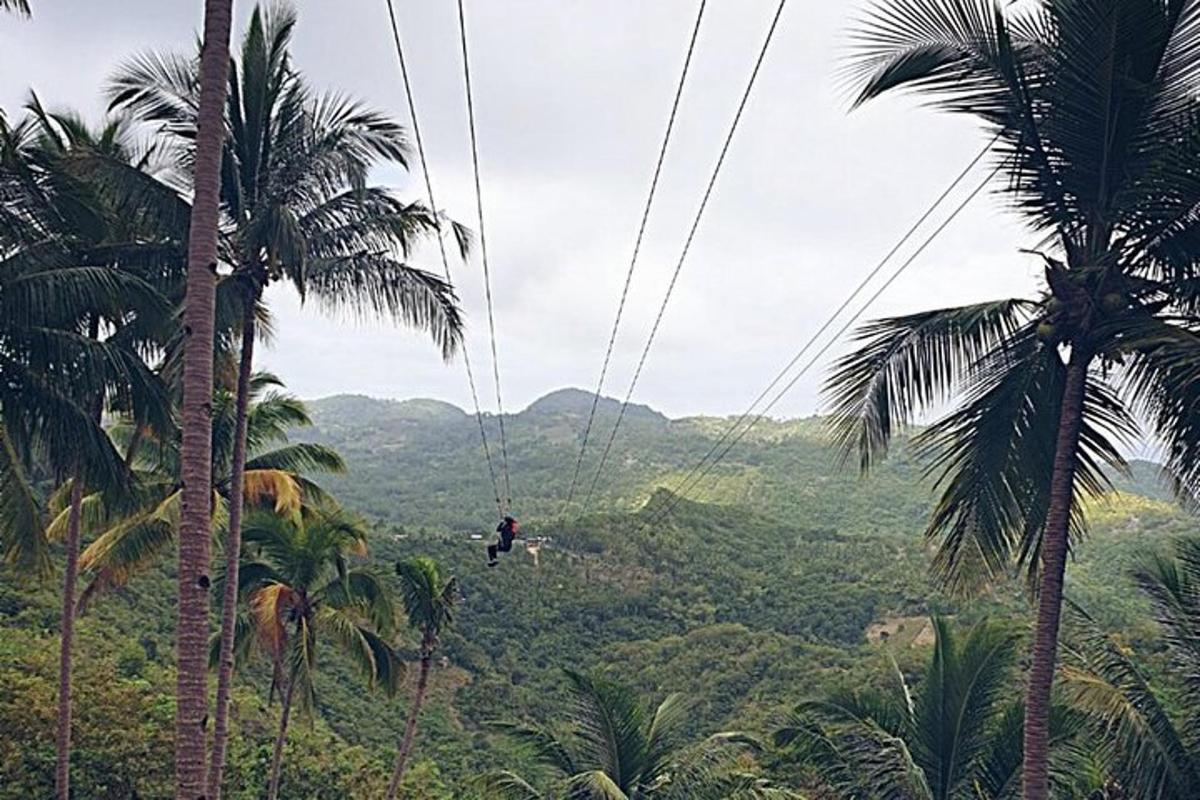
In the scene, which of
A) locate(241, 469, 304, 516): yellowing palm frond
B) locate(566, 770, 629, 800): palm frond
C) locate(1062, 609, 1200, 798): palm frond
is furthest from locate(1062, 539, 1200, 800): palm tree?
locate(241, 469, 304, 516): yellowing palm frond

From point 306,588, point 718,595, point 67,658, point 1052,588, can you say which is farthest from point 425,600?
point 718,595

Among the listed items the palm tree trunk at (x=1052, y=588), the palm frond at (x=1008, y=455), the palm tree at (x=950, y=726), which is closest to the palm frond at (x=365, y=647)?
the palm tree at (x=950, y=726)

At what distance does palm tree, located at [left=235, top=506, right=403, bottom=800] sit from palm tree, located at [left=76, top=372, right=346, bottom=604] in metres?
0.44

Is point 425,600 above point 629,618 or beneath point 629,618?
above

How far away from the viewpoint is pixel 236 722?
25.0 metres

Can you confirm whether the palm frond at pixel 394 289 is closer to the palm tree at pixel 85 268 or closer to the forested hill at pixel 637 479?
the palm tree at pixel 85 268

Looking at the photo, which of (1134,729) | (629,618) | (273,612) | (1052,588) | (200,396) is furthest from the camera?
(629,618)

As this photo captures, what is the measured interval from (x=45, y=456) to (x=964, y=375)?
825 centimetres

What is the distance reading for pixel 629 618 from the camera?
54.4 m

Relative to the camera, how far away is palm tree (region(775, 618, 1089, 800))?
9.60 metres

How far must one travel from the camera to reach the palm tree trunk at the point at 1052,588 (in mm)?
6895

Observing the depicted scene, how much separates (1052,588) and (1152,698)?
9.30ft

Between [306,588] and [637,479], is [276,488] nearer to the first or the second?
[306,588]

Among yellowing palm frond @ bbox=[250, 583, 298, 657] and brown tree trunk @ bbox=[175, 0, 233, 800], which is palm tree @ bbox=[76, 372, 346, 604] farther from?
brown tree trunk @ bbox=[175, 0, 233, 800]
